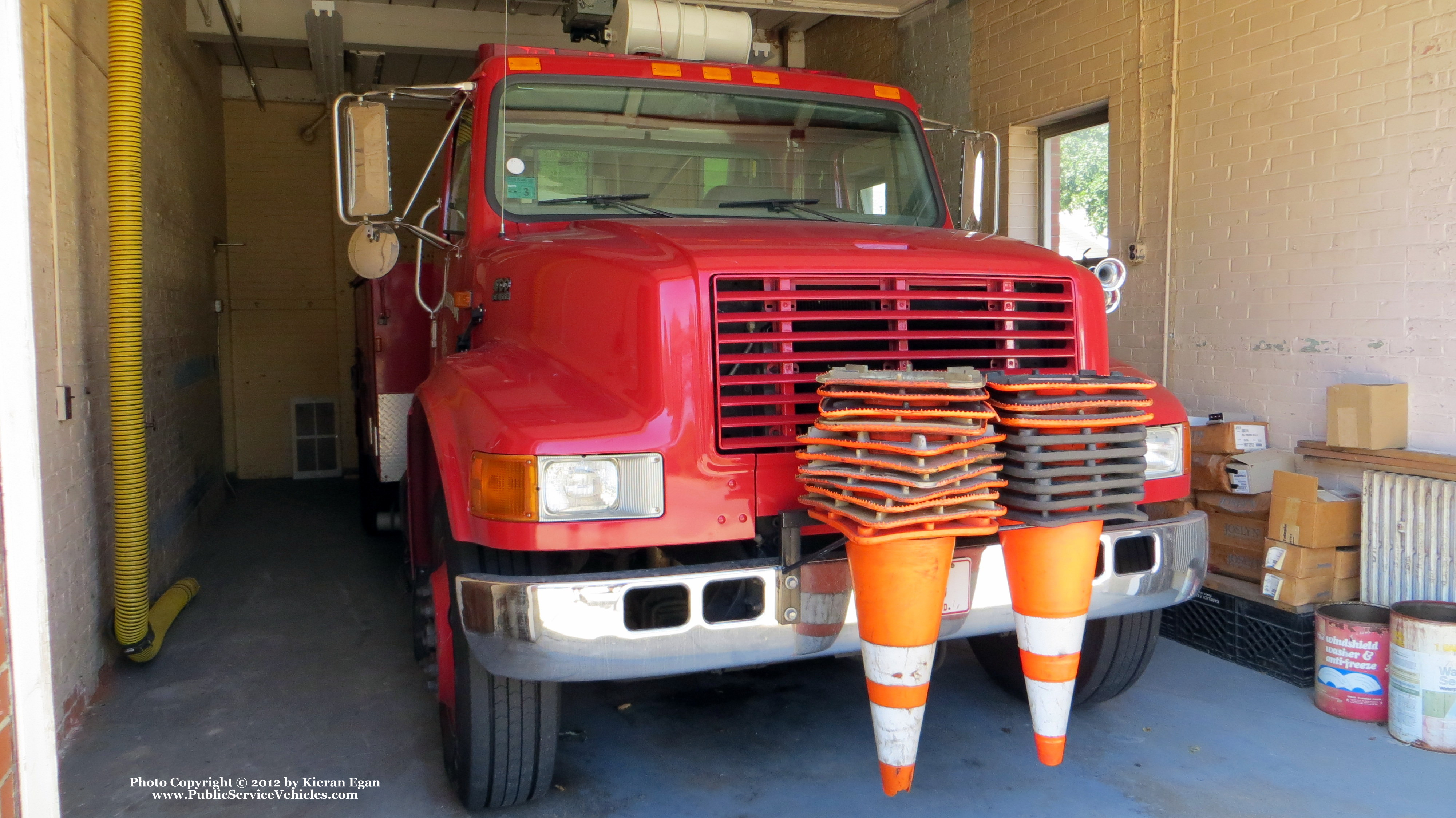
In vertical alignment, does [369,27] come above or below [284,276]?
above

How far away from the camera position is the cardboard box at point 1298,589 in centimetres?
400

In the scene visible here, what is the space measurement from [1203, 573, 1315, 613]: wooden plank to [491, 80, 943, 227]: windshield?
2.00m

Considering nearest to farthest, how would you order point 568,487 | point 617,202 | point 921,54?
1. point 568,487
2. point 617,202
3. point 921,54

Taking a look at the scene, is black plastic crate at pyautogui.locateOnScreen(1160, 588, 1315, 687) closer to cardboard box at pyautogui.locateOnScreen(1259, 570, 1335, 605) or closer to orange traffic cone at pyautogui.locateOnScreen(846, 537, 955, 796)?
cardboard box at pyautogui.locateOnScreen(1259, 570, 1335, 605)

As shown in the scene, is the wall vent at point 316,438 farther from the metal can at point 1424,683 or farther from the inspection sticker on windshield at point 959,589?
the metal can at point 1424,683

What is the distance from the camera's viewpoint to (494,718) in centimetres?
271

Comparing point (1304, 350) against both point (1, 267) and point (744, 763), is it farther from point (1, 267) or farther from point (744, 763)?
point (1, 267)

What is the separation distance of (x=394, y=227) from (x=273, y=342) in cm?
713

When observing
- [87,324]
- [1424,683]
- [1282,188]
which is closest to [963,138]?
[1282,188]

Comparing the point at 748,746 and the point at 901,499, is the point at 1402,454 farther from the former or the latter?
the point at 901,499

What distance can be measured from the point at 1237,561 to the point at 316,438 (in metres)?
8.54

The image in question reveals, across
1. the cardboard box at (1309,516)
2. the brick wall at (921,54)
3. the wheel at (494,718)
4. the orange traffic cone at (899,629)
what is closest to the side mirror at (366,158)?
the wheel at (494,718)

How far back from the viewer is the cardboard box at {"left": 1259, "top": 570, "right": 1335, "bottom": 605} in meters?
4.00

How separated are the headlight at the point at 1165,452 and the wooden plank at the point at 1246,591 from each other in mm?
1270
